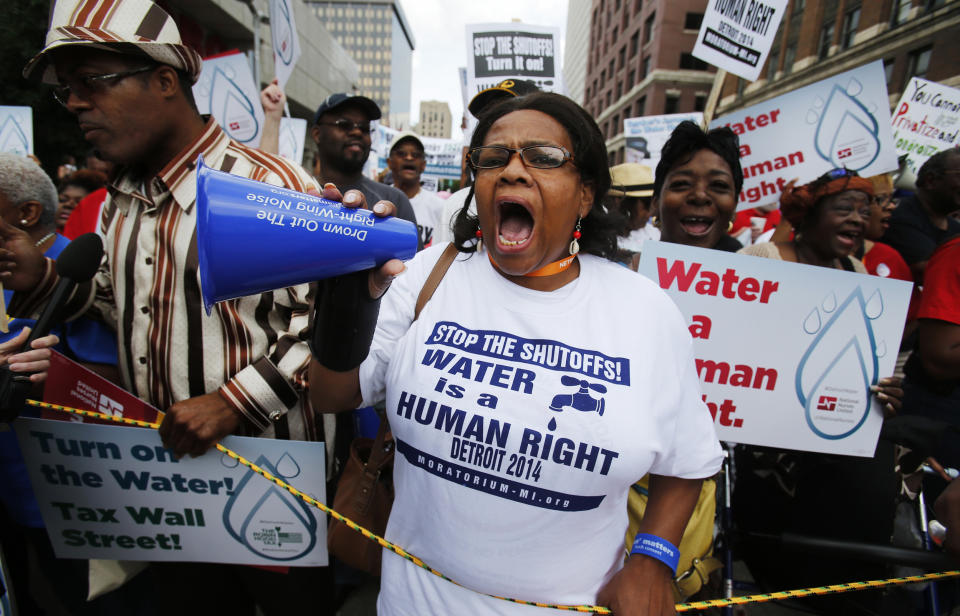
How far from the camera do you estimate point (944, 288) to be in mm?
1911

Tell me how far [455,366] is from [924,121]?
22.2 ft

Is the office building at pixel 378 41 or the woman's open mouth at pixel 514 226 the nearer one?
the woman's open mouth at pixel 514 226

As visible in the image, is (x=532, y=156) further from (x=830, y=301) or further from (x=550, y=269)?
(x=830, y=301)

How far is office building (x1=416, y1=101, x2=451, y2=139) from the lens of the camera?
102562mm

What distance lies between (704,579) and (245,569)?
62.9 inches

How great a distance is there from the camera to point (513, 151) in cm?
126

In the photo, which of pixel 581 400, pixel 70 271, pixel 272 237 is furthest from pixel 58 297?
pixel 581 400

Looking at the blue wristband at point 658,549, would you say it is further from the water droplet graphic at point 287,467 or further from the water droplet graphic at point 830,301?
the water droplet graphic at point 830,301

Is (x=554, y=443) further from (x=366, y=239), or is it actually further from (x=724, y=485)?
(x=724, y=485)

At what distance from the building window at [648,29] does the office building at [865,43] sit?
12869 millimetres

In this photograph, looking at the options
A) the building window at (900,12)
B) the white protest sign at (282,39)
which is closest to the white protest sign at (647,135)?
the white protest sign at (282,39)

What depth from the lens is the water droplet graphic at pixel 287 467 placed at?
1514mm

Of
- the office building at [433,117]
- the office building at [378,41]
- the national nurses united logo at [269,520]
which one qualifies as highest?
the office building at [378,41]

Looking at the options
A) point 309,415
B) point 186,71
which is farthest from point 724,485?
point 186,71
